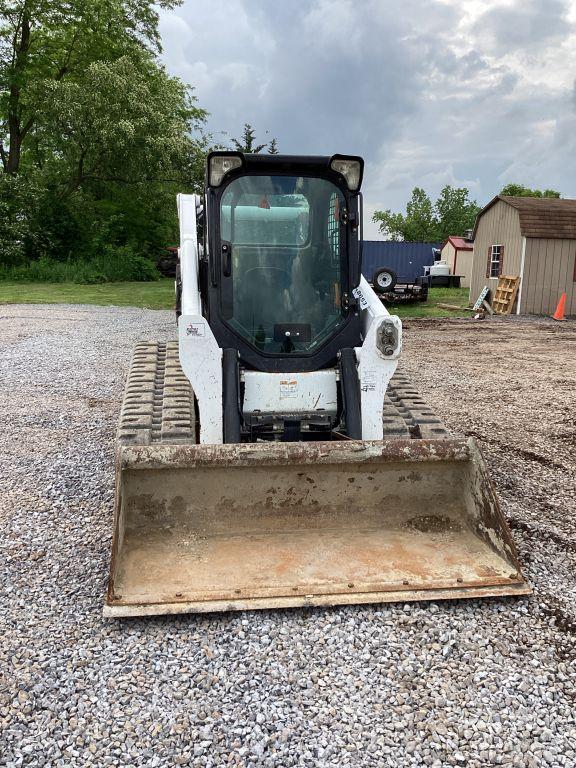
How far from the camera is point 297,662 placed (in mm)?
3168

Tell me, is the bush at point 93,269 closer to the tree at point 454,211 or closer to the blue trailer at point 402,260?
the blue trailer at point 402,260

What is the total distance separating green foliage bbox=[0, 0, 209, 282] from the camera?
24391 millimetres

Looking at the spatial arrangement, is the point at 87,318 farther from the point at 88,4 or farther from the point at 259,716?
the point at 88,4

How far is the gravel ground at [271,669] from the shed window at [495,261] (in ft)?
59.7

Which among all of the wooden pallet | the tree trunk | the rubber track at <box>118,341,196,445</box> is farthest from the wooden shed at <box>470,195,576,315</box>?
the tree trunk

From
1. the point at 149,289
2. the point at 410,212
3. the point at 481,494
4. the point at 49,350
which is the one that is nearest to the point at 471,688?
the point at 481,494

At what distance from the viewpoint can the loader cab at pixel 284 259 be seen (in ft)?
16.2

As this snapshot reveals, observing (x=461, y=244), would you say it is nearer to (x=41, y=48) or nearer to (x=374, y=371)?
(x=41, y=48)

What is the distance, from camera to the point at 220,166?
4867 mm

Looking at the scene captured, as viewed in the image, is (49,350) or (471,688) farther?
(49,350)

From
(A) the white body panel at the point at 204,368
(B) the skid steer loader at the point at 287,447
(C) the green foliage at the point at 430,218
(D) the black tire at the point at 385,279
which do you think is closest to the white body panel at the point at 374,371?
(B) the skid steer loader at the point at 287,447

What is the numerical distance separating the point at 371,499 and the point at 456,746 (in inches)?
66.2

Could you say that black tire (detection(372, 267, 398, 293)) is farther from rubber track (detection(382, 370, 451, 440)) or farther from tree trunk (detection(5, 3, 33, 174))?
rubber track (detection(382, 370, 451, 440))

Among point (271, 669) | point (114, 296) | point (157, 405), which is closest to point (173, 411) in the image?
point (157, 405)
